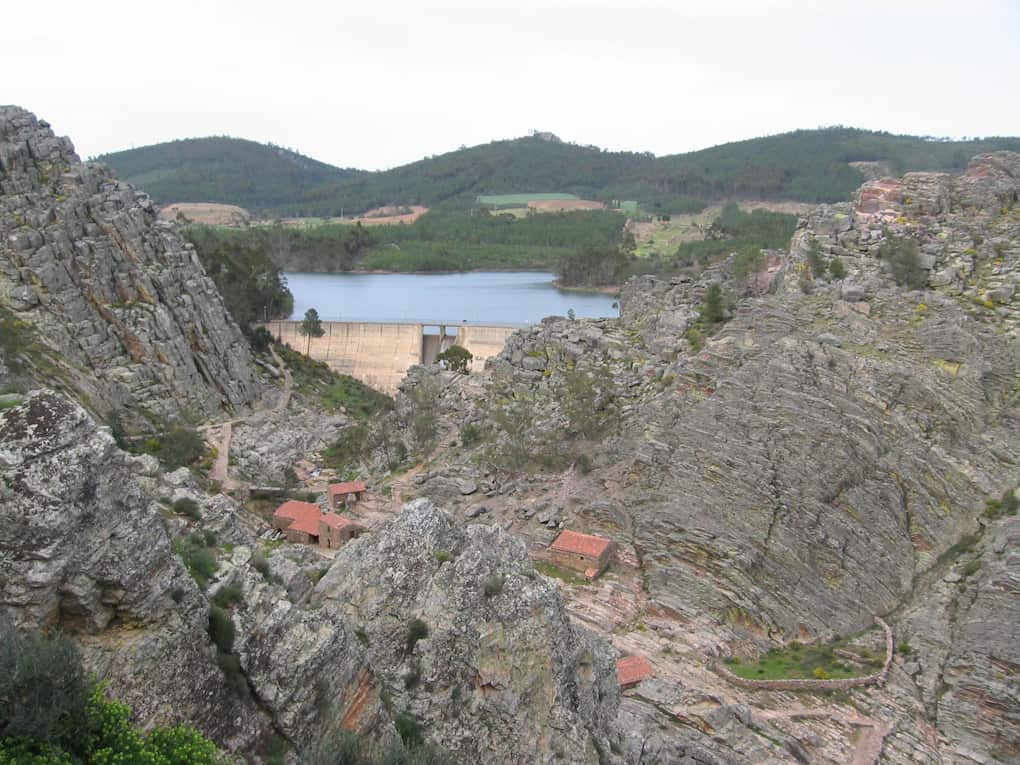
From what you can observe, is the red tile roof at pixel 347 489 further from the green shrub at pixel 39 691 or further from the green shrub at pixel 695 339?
the green shrub at pixel 39 691

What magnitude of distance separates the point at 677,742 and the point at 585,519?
9836 mm

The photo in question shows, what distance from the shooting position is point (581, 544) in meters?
23.2

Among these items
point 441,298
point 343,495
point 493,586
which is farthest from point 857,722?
point 441,298

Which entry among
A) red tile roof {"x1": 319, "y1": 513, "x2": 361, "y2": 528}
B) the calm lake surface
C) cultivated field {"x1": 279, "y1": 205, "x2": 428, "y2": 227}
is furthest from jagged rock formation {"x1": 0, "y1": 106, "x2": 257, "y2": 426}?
cultivated field {"x1": 279, "y1": 205, "x2": 428, "y2": 227}

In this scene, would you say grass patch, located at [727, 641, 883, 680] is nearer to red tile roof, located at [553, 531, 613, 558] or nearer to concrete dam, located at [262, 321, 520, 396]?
red tile roof, located at [553, 531, 613, 558]

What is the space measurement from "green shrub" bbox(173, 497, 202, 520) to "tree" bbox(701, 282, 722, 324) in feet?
73.1

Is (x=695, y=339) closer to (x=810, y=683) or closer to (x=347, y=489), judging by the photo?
(x=347, y=489)

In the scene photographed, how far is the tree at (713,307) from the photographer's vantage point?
30969mm

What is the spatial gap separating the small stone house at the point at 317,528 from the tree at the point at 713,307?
14.8m

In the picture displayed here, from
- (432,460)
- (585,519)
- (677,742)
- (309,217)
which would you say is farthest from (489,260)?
(677,742)

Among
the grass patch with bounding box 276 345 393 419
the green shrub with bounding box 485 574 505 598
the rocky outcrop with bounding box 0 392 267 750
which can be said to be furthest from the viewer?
the grass patch with bounding box 276 345 393 419

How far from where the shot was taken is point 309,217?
18875 centimetres

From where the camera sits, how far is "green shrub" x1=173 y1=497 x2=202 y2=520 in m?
12.6

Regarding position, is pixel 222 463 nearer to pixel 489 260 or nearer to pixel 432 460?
pixel 432 460
